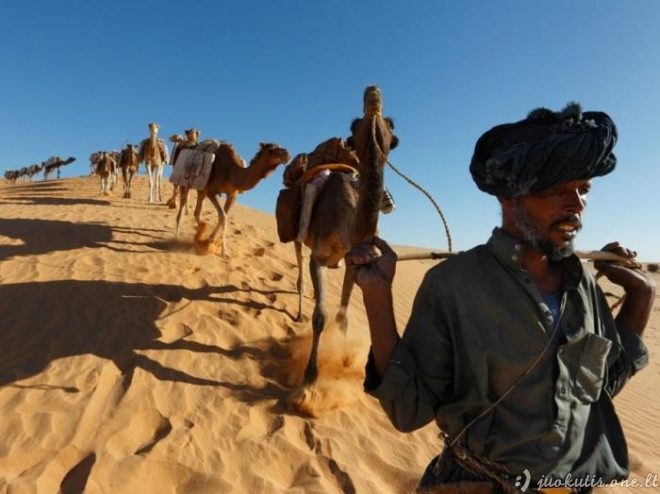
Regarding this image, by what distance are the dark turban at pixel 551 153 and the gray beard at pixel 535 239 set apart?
91mm

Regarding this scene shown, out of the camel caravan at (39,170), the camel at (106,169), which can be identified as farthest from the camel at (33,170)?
the camel at (106,169)

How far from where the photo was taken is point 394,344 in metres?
1.47

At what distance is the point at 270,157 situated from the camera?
27.9 ft

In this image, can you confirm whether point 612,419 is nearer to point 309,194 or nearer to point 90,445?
point 90,445

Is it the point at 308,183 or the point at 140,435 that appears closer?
the point at 140,435

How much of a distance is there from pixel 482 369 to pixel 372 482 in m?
2.59

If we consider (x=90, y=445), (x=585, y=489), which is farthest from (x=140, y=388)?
(x=585, y=489)

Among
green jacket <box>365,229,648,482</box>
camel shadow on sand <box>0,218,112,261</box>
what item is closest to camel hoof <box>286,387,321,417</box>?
green jacket <box>365,229,648,482</box>

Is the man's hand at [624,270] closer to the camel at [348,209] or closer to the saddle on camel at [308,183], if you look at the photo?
the camel at [348,209]

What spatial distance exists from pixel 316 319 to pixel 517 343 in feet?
11.3

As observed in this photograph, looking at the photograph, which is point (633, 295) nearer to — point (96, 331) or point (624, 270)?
point (624, 270)

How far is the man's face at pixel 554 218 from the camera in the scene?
1497 millimetres

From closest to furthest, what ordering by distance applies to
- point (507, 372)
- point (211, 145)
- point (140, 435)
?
1. point (507, 372)
2. point (140, 435)
3. point (211, 145)

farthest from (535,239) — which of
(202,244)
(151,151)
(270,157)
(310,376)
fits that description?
(151,151)
